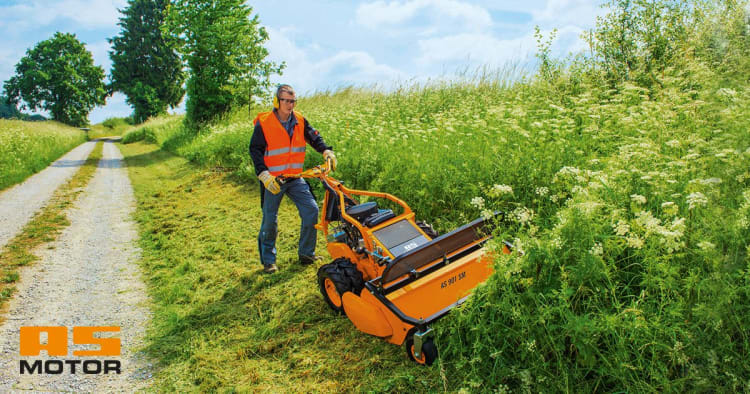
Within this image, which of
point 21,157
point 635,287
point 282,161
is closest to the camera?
point 635,287

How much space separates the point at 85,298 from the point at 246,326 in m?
2.49

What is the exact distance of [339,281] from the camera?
13.7 feet

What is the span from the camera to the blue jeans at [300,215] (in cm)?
562

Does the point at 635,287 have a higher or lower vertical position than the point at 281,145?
lower

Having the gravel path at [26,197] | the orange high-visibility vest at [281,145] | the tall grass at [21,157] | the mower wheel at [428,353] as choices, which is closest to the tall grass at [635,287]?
the mower wheel at [428,353]

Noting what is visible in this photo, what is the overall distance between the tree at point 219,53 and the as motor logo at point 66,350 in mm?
17940

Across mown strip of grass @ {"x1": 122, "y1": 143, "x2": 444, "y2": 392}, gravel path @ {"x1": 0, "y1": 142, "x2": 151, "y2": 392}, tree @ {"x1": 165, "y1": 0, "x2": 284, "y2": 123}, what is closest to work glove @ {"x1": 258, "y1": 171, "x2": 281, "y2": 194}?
mown strip of grass @ {"x1": 122, "y1": 143, "x2": 444, "y2": 392}

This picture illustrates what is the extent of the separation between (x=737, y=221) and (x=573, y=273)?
947 mm

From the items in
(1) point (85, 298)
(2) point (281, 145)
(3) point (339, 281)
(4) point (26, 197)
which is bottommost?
(1) point (85, 298)

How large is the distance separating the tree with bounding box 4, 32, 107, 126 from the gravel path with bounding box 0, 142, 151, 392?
59.7 meters

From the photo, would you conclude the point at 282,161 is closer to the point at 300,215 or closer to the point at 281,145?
the point at 281,145

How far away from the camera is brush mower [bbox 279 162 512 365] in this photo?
3428 mm

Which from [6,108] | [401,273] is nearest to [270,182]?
[401,273]

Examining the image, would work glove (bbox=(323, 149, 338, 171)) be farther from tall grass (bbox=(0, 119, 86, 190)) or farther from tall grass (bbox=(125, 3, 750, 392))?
tall grass (bbox=(0, 119, 86, 190))
